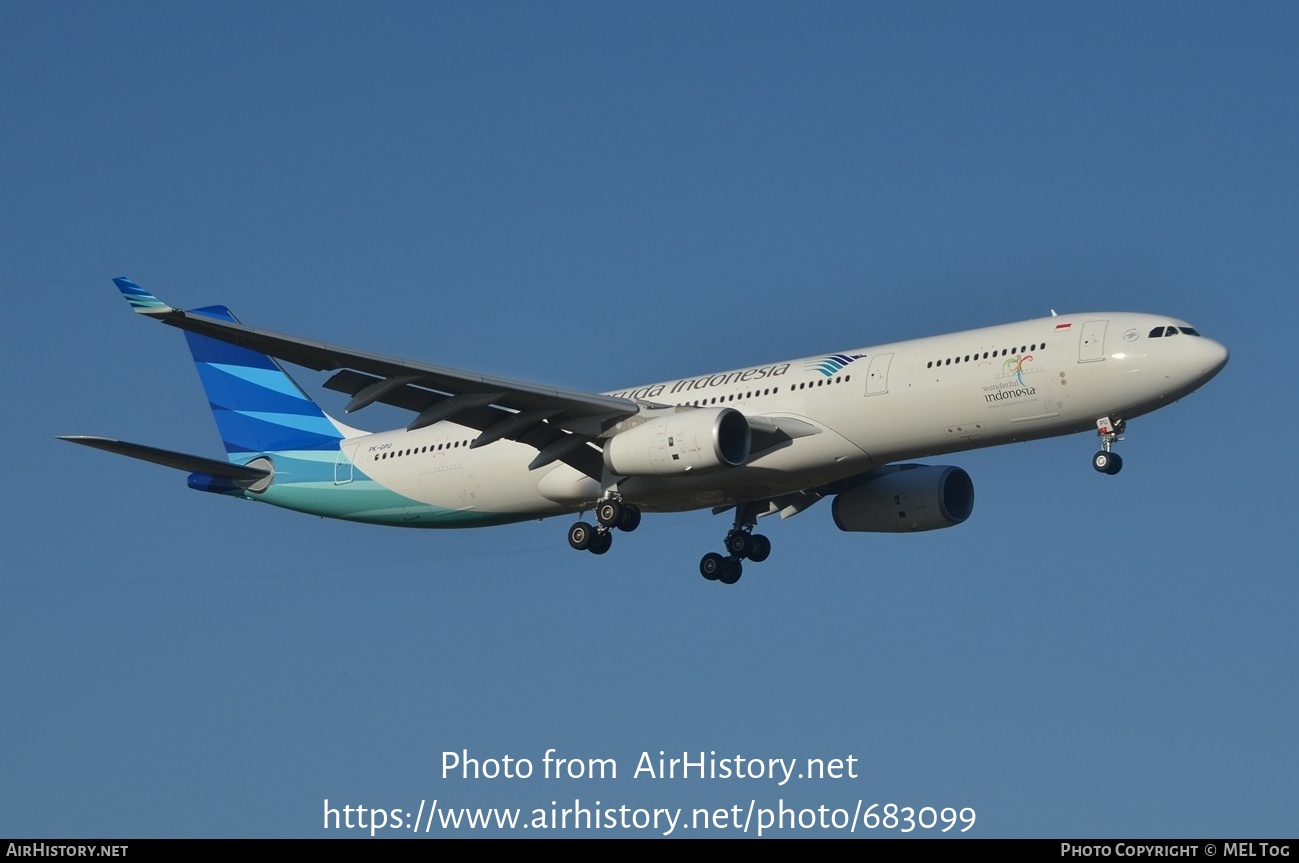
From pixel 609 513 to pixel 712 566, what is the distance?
197 inches

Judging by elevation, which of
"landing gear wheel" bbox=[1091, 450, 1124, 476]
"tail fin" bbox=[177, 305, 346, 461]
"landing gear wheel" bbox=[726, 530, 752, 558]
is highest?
"tail fin" bbox=[177, 305, 346, 461]

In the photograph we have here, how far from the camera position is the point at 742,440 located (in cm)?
4184

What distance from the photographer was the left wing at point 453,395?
38.5 metres

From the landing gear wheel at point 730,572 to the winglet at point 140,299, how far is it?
17.1 meters

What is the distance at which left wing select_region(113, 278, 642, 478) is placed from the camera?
38500 mm

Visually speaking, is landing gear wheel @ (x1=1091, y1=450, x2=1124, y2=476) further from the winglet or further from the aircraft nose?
the winglet

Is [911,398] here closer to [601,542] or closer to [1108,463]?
[1108,463]

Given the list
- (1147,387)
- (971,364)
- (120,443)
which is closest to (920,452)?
(971,364)

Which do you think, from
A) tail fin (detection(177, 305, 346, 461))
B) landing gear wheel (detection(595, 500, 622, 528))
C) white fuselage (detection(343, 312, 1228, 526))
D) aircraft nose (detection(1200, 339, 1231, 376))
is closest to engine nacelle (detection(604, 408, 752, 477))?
white fuselage (detection(343, 312, 1228, 526))

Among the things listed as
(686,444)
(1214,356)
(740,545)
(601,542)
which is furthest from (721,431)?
(1214,356)

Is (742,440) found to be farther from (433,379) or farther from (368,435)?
(368,435)

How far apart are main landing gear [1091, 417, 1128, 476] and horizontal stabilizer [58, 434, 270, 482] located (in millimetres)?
22482

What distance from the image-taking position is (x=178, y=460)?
4794 centimetres

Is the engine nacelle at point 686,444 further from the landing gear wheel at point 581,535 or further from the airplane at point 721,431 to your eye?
the landing gear wheel at point 581,535
